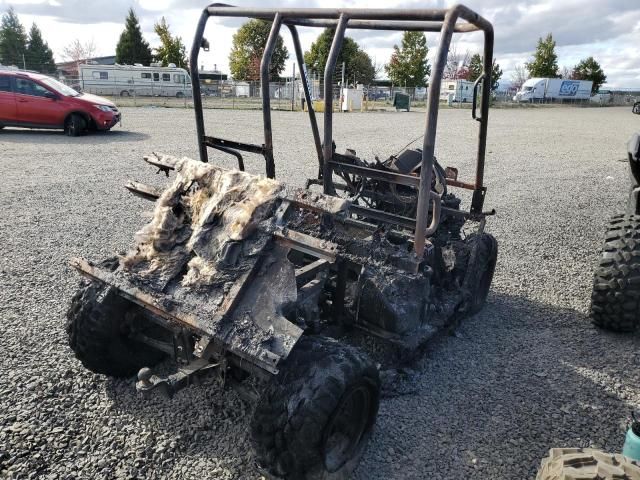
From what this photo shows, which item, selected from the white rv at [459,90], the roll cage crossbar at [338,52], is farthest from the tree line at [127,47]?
the roll cage crossbar at [338,52]

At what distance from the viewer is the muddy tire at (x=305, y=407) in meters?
2.41

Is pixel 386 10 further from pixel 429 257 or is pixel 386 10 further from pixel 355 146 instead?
pixel 355 146

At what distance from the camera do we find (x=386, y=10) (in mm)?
3105

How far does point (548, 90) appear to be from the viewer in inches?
2250

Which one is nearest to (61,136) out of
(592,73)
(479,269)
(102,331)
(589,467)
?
(102,331)

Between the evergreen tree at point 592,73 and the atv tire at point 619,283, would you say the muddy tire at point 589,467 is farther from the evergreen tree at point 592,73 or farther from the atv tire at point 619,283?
the evergreen tree at point 592,73

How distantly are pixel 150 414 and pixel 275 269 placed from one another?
1.32 m

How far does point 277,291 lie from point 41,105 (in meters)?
14.6

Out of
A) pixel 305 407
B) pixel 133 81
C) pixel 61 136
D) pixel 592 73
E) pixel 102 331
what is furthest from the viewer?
pixel 592 73

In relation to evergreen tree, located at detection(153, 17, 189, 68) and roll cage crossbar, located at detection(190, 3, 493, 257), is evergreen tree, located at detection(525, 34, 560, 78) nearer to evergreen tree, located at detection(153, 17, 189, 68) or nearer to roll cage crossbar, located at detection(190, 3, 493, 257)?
evergreen tree, located at detection(153, 17, 189, 68)

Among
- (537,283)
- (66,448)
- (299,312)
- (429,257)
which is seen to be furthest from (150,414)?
(537,283)

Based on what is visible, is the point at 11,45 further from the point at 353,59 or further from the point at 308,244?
the point at 308,244

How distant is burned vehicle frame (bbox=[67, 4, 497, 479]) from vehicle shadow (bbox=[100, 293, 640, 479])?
0.28 m

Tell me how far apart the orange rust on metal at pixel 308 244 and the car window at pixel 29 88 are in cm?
1454
